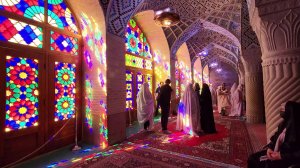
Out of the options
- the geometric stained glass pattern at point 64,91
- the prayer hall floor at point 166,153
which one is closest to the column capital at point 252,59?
the prayer hall floor at point 166,153

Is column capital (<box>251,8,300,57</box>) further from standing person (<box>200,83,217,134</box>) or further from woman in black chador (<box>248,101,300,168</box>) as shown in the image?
standing person (<box>200,83,217,134</box>)

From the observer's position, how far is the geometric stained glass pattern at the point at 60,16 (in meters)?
3.76

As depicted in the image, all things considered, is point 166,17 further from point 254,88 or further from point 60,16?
point 254,88

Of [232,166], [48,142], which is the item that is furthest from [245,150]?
[48,142]

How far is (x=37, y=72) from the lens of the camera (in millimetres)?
3410

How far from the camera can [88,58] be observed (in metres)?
4.25

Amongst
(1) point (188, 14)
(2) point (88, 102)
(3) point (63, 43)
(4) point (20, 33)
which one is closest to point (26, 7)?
(4) point (20, 33)

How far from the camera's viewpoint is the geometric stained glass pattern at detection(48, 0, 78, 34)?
12.3ft

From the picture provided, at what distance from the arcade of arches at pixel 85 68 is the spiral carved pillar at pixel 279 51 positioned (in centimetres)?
1

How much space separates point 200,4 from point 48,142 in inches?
254

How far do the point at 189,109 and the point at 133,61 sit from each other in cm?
307

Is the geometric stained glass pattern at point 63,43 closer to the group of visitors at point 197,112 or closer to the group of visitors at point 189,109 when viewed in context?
the group of visitors at point 189,109

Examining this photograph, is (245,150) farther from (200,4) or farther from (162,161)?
(200,4)

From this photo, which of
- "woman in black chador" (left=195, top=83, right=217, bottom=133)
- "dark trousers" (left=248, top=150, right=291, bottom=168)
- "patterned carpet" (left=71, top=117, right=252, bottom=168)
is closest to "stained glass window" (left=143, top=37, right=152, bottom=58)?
"woman in black chador" (left=195, top=83, right=217, bottom=133)
